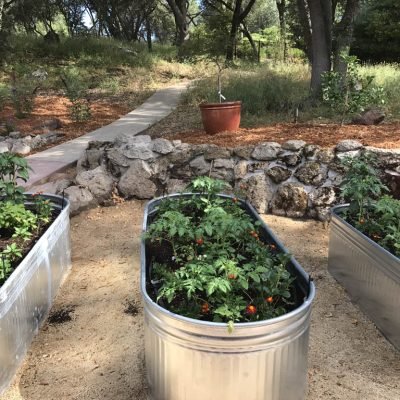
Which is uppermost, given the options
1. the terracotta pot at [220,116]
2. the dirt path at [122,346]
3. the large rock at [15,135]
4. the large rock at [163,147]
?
the terracotta pot at [220,116]

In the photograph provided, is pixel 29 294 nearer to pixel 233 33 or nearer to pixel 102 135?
pixel 102 135

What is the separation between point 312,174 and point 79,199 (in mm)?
2778

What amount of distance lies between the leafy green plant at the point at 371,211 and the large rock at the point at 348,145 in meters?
1.21

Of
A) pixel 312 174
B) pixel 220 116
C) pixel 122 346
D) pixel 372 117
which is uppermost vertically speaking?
pixel 220 116

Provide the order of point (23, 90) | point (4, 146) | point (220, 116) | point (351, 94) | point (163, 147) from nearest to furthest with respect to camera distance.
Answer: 1. point (163, 147)
2. point (220, 116)
3. point (351, 94)
4. point (4, 146)
5. point (23, 90)

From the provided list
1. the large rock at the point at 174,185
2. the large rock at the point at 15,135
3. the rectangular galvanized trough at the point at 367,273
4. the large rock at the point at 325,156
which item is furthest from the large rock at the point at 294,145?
the large rock at the point at 15,135

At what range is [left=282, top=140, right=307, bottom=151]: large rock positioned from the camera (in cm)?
549

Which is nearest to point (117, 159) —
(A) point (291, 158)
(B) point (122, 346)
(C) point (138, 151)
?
(C) point (138, 151)

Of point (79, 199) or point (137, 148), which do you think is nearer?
point (79, 199)

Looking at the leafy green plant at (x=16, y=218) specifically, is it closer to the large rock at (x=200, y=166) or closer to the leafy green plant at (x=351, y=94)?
the large rock at (x=200, y=166)

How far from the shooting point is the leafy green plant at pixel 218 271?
2359 millimetres

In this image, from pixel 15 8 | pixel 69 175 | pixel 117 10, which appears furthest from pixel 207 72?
pixel 117 10

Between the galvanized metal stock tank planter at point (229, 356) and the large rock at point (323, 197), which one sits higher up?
the galvanized metal stock tank planter at point (229, 356)

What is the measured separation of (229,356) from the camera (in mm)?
2090
